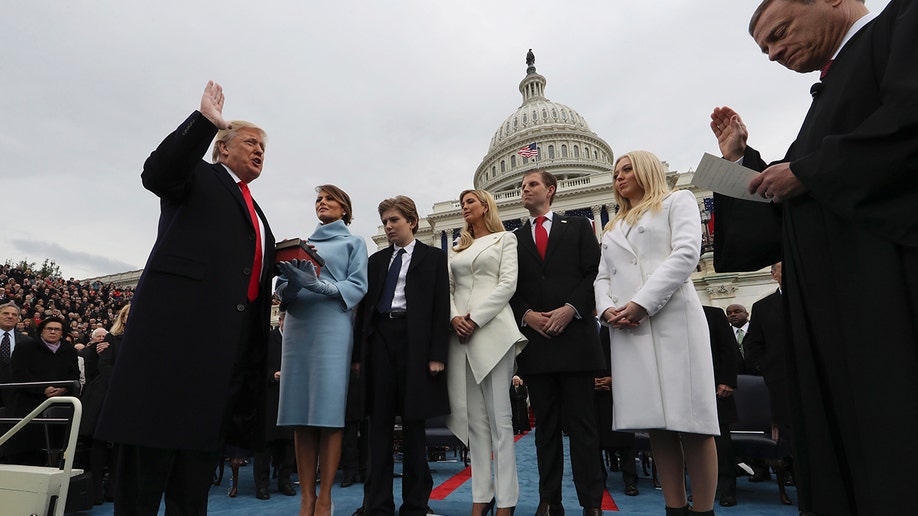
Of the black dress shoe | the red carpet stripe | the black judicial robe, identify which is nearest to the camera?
the black judicial robe

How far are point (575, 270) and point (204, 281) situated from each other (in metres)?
2.19

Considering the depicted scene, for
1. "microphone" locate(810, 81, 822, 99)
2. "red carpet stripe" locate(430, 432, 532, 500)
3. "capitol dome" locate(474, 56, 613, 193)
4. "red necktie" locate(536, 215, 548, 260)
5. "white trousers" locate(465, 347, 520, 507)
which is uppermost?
"capitol dome" locate(474, 56, 613, 193)

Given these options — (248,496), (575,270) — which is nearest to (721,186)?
(575,270)

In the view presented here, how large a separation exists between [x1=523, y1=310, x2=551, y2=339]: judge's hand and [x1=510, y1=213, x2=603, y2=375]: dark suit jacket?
0.04 metres

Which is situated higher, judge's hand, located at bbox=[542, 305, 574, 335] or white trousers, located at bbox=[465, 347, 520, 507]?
judge's hand, located at bbox=[542, 305, 574, 335]

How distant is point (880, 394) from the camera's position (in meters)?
1.03

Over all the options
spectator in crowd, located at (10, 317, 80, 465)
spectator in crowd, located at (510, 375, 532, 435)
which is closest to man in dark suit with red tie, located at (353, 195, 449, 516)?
spectator in crowd, located at (10, 317, 80, 465)

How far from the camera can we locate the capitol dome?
2192 inches

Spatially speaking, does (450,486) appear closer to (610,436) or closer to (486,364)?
(610,436)

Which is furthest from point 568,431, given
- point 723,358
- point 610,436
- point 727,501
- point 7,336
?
point 7,336

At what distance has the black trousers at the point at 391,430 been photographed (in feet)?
9.22

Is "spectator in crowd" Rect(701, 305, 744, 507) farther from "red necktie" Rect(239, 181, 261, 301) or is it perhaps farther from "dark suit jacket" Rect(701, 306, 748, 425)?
"red necktie" Rect(239, 181, 261, 301)

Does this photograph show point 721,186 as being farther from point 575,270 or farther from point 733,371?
point 733,371

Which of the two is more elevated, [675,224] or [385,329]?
[675,224]
